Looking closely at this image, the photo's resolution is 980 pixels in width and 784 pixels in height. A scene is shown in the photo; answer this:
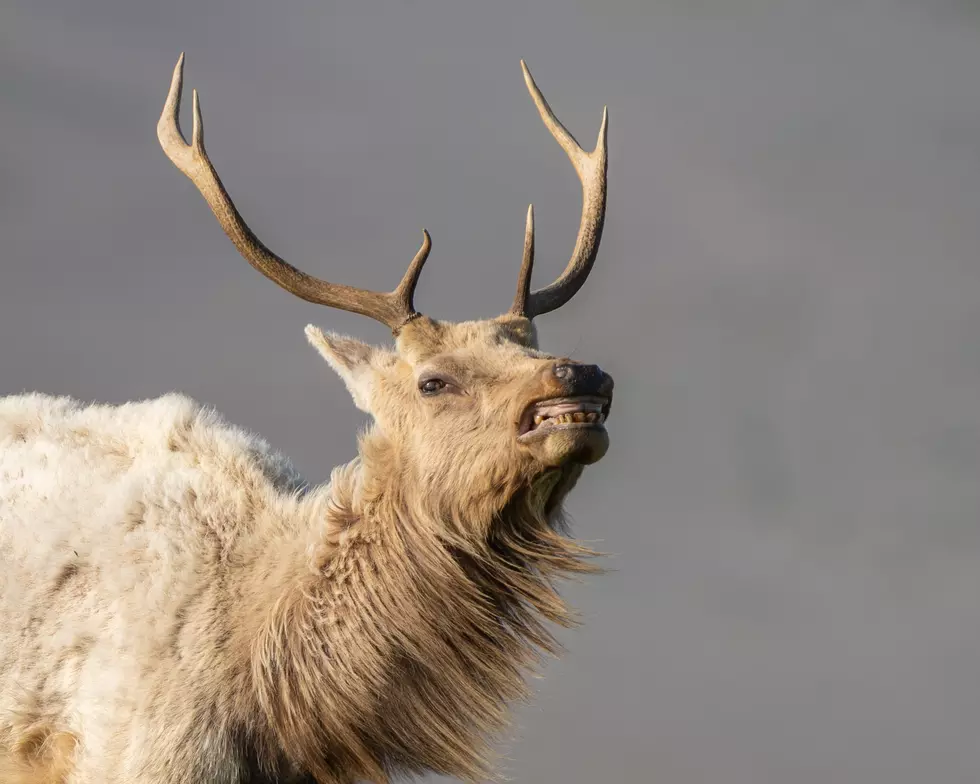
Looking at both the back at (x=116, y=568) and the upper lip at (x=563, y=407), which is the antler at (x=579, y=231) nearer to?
the upper lip at (x=563, y=407)

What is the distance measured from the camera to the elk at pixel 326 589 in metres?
7.27

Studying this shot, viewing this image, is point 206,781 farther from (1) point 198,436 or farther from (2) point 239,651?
(1) point 198,436

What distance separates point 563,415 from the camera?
7047mm

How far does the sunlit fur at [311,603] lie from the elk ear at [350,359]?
1.4 inches

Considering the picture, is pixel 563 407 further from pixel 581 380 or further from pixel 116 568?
pixel 116 568

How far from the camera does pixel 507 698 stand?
793cm

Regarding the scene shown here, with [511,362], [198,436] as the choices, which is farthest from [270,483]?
[511,362]

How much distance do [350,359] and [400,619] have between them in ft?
5.17

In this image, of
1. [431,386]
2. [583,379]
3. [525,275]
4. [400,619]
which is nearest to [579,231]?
[525,275]

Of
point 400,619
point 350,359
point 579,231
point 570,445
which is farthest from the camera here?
point 579,231

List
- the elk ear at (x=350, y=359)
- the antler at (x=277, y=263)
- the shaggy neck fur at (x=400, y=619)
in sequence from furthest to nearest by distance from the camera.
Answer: the antler at (x=277, y=263), the elk ear at (x=350, y=359), the shaggy neck fur at (x=400, y=619)

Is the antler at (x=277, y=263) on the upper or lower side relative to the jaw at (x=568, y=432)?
upper

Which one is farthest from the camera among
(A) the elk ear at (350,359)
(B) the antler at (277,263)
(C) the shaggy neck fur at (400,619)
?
(B) the antler at (277,263)

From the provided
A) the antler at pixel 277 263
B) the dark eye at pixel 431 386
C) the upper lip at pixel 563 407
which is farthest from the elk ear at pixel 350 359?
the upper lip at pixel 563 407
